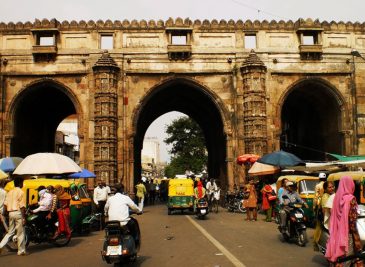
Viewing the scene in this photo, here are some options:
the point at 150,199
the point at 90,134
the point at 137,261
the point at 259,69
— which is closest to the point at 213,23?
the point at 259,69

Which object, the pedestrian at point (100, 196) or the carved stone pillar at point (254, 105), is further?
the carved stone pillar at point (254, 105)

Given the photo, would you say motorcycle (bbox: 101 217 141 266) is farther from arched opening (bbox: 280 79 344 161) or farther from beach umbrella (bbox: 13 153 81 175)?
arched opening (bbox: 280 79 344 161)

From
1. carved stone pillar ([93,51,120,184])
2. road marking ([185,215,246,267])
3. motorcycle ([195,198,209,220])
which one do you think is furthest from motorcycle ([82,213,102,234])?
carved stone pillar ([93,51,120,184])

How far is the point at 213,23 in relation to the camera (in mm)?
21938

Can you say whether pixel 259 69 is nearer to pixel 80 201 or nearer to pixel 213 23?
pixel 213 23

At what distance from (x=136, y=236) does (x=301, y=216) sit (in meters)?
3.77

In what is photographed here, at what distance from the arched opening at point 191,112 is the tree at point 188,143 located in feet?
82.0

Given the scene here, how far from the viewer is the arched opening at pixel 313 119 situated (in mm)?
22312

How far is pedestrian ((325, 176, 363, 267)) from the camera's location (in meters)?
5.40

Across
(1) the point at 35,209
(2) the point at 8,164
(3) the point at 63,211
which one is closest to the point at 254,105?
(2) the point at 8,164

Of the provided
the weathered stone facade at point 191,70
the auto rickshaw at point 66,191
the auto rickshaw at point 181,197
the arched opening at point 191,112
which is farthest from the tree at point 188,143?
the auto rickshaw at point 66,191

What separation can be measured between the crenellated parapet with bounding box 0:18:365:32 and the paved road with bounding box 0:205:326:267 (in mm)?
12694

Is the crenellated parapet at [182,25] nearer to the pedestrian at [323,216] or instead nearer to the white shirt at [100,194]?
the white shirt at [100,194]

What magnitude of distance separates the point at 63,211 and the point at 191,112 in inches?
775
